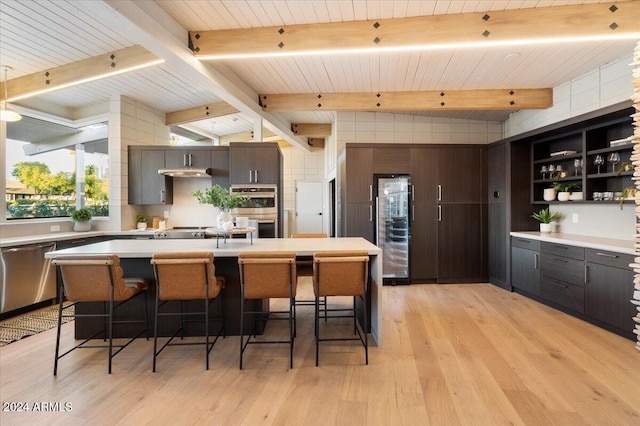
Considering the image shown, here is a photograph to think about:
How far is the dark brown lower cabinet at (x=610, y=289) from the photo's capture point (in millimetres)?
2918

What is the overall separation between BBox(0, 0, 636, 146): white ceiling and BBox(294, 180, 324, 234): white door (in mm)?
3652

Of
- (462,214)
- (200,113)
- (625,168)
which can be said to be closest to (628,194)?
(625,168)

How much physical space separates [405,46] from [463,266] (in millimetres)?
3609

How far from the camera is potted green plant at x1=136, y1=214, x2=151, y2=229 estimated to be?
203 inches

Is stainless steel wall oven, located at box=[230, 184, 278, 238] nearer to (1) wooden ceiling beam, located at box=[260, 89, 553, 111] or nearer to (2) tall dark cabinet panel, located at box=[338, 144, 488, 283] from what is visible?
(2) tall dark cabinet panel, located at box=[338, 144, 488, 283]

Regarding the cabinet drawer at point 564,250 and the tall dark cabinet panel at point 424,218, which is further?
the tall dark cabinet panel at point 424,218

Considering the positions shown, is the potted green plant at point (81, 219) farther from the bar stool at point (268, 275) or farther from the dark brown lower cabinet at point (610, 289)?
the dark brown lower cabinet at point (610, 289)

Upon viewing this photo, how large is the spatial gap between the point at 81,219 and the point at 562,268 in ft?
21.6

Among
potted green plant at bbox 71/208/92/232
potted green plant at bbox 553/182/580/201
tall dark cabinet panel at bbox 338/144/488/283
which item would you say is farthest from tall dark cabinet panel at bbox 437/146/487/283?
potted green plant at bbox 71/208/92/232

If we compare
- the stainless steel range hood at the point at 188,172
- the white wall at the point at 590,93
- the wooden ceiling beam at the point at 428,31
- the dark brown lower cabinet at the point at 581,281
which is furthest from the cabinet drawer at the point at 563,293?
the stainless steel range hood at the point at 188,172

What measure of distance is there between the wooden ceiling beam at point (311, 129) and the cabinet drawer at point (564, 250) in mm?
4866

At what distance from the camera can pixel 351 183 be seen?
503 centimetres

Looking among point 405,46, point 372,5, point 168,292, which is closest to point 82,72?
point 168,292

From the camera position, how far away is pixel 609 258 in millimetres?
3088
